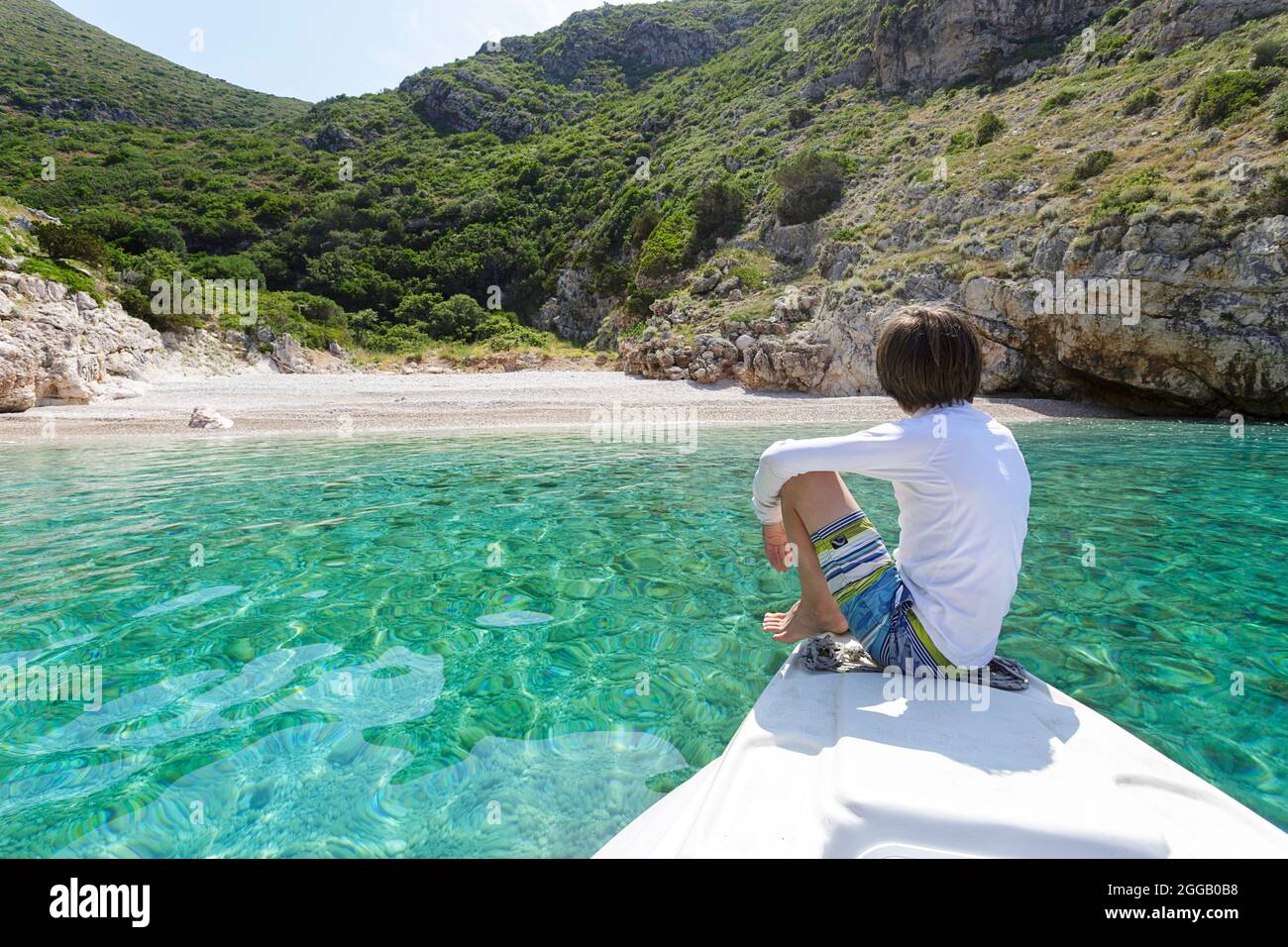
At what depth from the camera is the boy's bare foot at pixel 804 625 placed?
8.95 ft

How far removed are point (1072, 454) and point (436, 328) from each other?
3685cm

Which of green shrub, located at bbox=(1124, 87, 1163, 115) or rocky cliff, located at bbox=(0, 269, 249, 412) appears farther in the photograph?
green shrub, located at bbox=(1124, 87, 1163, 115)

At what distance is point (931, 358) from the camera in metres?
2.28

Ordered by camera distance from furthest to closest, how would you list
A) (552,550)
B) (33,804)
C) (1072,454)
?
(1072,454)
(552,550)
(33,804)

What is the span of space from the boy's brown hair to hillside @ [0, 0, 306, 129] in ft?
266

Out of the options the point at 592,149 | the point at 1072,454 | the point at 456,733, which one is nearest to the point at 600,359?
the point at 1072,454

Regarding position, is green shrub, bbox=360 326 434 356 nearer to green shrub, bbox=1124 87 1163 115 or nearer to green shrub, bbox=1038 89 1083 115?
green shrub, bbox=1038 89 1083 115

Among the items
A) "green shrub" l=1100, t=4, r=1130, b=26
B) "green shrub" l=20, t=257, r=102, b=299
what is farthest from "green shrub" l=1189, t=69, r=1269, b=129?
"green shrub" l=20, t=257, r=102, b=299

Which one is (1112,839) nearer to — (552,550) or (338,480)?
(552,550)

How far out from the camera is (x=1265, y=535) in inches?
210

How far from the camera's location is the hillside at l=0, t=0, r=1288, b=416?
1791 cm

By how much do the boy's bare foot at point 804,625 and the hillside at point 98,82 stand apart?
80860 mm
